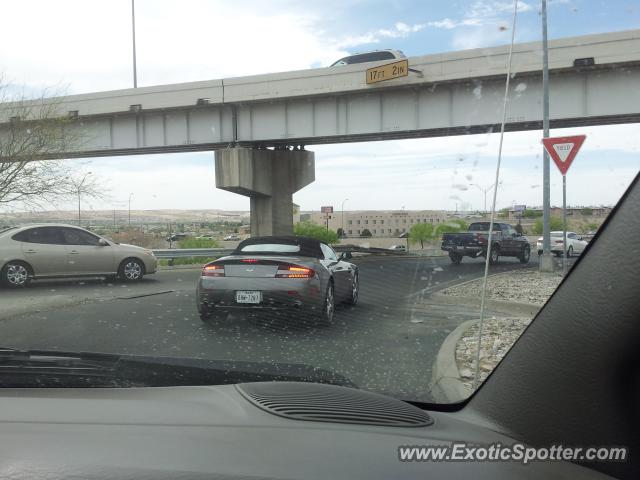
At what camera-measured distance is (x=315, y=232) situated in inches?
168

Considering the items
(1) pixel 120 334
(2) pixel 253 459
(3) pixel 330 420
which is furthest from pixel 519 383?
(1) pixel 120 334

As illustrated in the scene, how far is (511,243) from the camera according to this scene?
3.14m

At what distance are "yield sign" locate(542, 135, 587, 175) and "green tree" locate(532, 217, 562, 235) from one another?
0.78 ft

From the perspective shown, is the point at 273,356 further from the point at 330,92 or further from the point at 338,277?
the point at 330,92

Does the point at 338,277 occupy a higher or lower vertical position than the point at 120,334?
higher

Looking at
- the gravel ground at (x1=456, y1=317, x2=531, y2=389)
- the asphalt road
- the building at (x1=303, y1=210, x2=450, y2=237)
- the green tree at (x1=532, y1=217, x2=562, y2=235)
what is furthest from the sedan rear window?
the green tree at (x1=532, y1=217, x2=562, y2=235)

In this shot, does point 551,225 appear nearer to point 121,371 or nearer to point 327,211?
point 327,211

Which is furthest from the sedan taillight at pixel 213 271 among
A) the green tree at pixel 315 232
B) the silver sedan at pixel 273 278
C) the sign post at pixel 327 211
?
the sign post at pixel 327 211

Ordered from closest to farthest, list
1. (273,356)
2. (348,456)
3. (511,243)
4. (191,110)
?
(348,456) → (511,243) → (273,356) → (191,110)

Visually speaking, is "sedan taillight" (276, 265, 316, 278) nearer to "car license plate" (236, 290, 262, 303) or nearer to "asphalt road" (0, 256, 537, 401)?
"car license plate" (236, 290, 262, 303)

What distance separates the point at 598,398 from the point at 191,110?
6.26m

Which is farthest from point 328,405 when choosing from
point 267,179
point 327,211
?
point 267,179

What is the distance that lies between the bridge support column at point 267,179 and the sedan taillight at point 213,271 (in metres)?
0.44

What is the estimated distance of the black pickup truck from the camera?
2998mm
